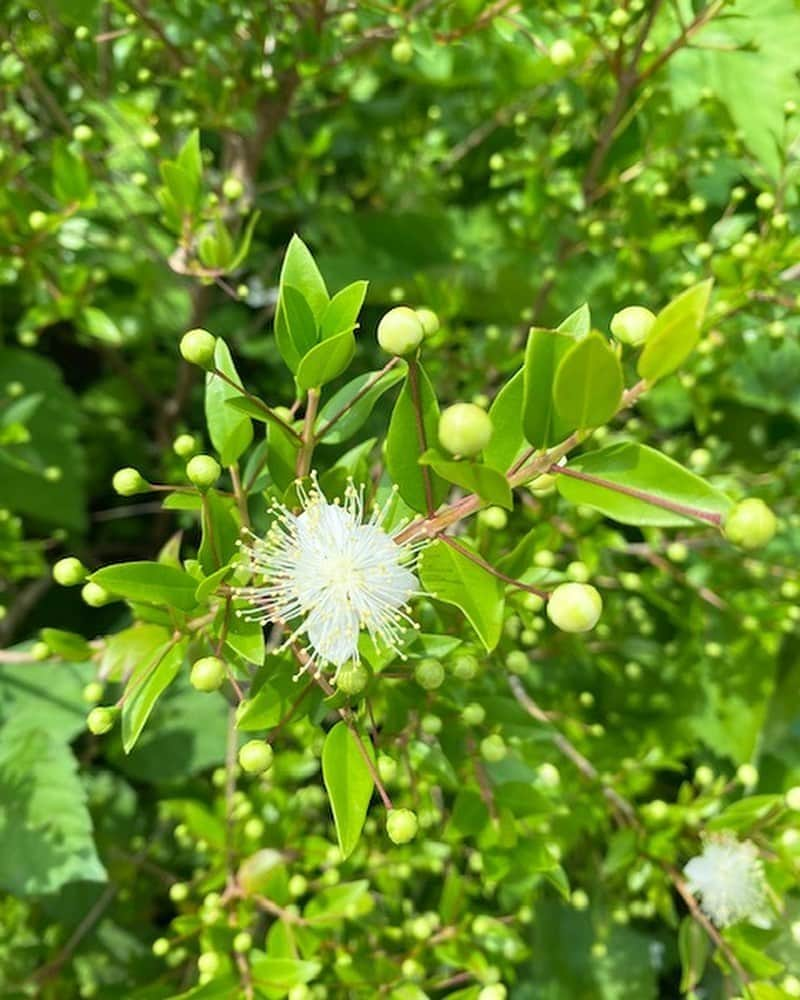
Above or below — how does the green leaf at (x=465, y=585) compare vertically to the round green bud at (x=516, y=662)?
above

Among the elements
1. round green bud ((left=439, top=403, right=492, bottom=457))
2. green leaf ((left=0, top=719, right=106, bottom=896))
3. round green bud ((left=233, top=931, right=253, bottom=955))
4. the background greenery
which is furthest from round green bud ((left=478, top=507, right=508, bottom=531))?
green leaf ((left=0, top=719, right=106, bottom=896))

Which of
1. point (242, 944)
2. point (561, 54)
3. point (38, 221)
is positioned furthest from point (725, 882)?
point (38, 221)

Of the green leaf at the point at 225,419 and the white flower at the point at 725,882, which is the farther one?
the white flower at the point at 725,882

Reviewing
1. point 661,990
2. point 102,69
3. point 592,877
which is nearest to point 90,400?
point 102,69

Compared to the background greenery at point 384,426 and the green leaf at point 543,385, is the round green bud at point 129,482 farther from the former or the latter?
the green leaf at point 543,385

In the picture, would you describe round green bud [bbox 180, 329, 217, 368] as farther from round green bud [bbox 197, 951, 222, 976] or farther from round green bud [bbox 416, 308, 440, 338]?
round green bud [bbox 197, 951, 222, 976]

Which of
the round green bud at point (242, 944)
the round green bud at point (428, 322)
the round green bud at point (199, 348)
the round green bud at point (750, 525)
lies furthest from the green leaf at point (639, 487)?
the round green bud at point (242, 944)

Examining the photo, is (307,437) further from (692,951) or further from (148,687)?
(692,951)
